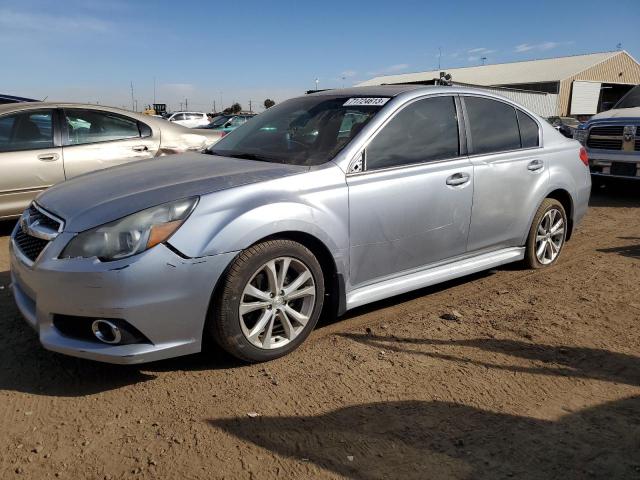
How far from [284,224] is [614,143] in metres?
7.67

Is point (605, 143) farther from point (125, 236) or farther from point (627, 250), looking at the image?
point (125, 236)

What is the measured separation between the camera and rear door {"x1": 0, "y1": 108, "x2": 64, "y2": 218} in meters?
5.88

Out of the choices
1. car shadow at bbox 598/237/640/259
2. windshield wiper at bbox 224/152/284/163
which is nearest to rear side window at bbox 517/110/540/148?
car shadow at bbox 598/237/640/259

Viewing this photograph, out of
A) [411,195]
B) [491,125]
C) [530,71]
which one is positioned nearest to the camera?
[411,195]

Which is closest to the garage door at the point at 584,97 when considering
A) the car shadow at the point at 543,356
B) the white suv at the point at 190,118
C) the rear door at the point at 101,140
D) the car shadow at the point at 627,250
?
the white suv at the point at 190,118

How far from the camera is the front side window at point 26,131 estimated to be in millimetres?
5984

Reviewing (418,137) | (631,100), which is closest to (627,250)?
(418,137)

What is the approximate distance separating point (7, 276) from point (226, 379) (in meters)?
2.78

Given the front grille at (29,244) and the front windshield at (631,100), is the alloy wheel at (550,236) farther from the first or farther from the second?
the front windshield at (631,100)

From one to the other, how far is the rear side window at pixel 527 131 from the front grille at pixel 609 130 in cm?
486

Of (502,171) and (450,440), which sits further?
(502,171)

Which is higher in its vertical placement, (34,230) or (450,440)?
(34,230)

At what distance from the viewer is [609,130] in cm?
892

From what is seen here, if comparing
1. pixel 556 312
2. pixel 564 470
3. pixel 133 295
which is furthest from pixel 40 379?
pixel 556 312
